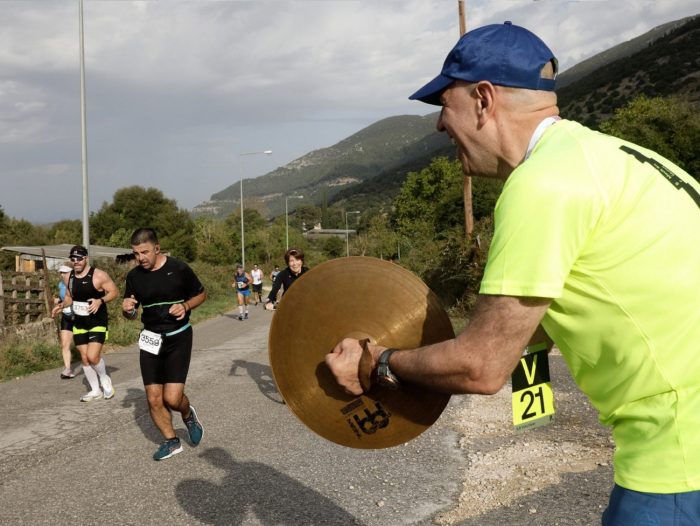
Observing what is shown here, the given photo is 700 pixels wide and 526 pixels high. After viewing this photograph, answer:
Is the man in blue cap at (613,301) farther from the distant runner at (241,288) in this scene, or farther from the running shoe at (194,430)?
the distant runner at (241,288)

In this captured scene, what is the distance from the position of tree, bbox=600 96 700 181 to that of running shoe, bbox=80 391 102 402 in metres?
36.6

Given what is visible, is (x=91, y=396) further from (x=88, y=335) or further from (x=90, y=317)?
(x=90, y=317)

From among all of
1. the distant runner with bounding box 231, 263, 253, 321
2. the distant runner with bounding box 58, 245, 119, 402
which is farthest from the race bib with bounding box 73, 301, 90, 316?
the distant runner with bounding box 231, 263, 253, 321

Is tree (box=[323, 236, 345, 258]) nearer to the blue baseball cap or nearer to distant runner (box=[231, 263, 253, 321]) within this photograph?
distant runner (box=[231, 263, 253, 321])

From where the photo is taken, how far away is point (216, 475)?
559 centimetres

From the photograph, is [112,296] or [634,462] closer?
[634,462]

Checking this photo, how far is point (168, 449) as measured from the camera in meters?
6.21

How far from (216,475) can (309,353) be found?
13.2ft

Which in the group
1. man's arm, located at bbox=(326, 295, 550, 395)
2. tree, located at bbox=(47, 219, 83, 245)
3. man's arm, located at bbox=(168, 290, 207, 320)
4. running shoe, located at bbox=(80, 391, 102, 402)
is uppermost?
tree, located at bbox=(47, 219, 83, 245)

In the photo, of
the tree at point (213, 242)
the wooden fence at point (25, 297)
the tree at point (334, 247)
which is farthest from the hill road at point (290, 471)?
the tree at point (334, 247)

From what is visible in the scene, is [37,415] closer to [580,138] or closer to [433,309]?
[433,309]

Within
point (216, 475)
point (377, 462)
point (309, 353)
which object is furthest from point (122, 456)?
point (309, 353)

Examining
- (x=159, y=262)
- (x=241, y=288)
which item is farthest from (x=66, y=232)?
(x=159, y=262)

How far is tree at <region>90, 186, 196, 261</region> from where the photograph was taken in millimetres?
70250
